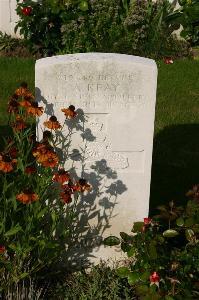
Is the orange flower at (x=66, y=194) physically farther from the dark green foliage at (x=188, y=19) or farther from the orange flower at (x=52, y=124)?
the dark green foliage at (x=188, y=19)

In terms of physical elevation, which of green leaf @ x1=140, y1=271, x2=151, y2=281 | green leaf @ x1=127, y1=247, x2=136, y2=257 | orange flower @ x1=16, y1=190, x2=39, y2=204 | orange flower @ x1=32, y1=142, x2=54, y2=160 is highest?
orange flower @ x1=32, y1=142, x2=54, y2=160

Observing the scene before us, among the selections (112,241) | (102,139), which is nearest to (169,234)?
(112,241)

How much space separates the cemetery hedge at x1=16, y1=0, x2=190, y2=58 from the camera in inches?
311

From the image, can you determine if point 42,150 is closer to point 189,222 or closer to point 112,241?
point 112,241

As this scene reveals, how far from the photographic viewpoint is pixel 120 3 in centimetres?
822

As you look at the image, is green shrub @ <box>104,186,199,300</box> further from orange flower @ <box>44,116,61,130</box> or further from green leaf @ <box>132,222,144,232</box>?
orange flower @ <box>44,116,61,130</box>

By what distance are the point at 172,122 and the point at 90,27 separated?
2.00m

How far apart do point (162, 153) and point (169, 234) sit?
221 cm

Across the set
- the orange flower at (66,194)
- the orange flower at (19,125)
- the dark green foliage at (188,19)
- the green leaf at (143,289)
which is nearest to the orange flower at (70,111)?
the orange flower at (19,125)

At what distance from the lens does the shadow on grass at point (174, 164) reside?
5.20 meters

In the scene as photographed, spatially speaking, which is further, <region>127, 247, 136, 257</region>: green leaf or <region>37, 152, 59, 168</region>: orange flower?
<region>127, 247, 136, 257</region>: green leaf

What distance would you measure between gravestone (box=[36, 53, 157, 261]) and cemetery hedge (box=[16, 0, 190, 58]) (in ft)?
13.2

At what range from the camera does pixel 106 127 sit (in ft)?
12.8

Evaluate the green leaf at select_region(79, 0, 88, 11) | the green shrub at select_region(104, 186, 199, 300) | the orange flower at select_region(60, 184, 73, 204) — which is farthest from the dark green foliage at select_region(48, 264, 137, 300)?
the green leaf at select_region(79, 0, 88, 11)
